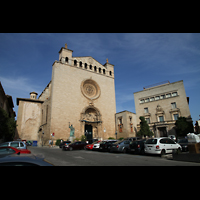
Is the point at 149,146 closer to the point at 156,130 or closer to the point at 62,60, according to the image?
the point at 156,130

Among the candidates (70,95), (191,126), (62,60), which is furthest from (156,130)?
(62,60)

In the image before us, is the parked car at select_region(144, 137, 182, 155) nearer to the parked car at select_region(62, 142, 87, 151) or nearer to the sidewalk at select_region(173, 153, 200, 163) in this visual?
the sidewalk at select_region(173, 153, 200, 163)

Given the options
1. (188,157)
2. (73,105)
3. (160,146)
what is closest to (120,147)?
(160,146)

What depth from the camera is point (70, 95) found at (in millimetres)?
33219

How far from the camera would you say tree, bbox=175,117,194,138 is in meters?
29.5

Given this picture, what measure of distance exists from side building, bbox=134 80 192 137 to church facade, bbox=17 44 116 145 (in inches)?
349

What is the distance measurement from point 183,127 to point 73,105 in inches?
941

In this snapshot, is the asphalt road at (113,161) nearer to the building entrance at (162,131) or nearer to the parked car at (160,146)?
the parked car at (160,146)

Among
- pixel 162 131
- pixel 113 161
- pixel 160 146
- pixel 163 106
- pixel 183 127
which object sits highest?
pixel 163 106

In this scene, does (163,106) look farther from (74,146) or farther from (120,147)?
(74,146)

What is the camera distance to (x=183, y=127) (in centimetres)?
2952
